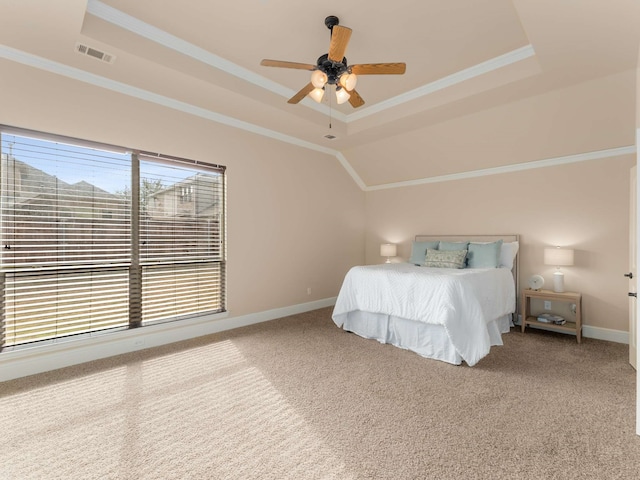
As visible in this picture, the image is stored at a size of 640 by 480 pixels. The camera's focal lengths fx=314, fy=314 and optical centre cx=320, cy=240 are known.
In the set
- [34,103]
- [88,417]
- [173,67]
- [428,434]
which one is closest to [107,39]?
[173,67]

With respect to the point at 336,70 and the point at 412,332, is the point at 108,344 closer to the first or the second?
the point at 412,332

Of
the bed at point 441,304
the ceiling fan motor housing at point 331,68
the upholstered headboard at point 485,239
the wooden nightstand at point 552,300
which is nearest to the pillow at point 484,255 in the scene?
the bed at point 441,304

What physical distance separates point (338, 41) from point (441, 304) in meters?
2.40

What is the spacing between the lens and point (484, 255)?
4.17 m

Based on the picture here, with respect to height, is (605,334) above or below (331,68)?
below

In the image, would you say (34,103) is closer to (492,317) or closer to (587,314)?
(492,317)

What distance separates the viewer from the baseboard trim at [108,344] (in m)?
2.71

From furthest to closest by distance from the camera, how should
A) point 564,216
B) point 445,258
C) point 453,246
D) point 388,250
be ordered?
1. point 388,250
2. point 453,246
3. point 445,258
4. point 564,216

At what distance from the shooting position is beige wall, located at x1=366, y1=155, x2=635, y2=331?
12.1ft

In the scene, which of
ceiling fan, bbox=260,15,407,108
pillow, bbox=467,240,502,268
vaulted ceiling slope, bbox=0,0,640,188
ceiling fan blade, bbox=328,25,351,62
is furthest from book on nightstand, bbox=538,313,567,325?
ceiling fan blade, bbox=328,25,351,62

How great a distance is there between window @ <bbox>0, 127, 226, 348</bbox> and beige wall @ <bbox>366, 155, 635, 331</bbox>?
11.9 feet

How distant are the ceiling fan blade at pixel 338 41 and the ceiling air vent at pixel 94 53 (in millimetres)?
1926

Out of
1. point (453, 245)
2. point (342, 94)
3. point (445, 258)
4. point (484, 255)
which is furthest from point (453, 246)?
point (342, 94)

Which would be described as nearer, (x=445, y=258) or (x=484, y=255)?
(x=484, y=255)
